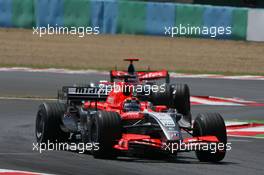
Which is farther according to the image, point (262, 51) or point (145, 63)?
point (262, 51)

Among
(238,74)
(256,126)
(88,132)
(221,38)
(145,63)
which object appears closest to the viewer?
(88,132)

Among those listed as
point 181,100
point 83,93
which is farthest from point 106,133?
point 181,100

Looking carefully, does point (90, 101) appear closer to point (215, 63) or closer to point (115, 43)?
point (215, 63)

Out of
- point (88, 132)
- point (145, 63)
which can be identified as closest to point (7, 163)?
point (88, 132)

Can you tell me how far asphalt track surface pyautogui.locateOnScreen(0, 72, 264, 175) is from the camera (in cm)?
1261

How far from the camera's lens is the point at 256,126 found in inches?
724

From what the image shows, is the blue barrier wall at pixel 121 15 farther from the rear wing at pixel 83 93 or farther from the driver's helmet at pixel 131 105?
the driver's helmet at pixel 131 105

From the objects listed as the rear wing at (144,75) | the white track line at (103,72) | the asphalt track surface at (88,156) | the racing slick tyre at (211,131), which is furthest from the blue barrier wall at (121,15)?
the racing slick tyre at (211,131)

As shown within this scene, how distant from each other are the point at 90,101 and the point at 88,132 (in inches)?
61.9

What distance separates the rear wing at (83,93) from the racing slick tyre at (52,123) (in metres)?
0.31

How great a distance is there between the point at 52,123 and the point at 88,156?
125 cm

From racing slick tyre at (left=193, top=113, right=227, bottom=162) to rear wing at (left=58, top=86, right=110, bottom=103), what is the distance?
2.08 metres

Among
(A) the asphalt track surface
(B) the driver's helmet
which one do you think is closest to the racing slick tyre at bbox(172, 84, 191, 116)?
(A) the asphalt track surface

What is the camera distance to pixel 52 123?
15.0 m
